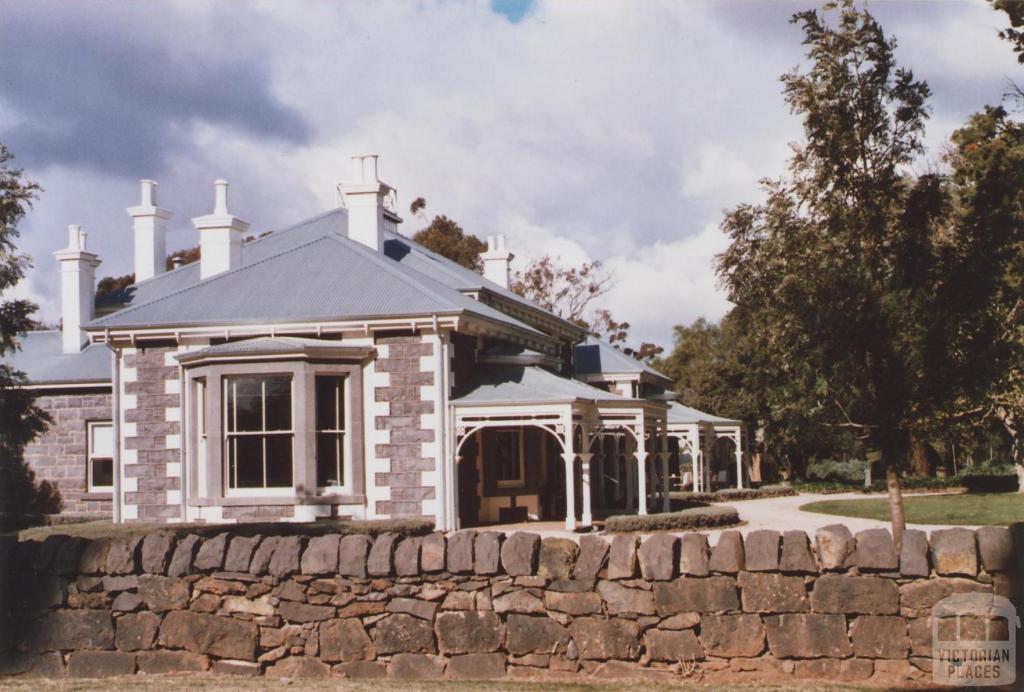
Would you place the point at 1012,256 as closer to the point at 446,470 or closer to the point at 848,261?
the point at 848,261

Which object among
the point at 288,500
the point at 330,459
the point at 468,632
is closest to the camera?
the point at 468,632

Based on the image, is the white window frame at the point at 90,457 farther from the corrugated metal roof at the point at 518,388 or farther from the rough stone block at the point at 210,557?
the rough stone block at the point at 210,557

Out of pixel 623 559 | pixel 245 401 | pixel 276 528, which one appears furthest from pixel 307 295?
pixel 623 559

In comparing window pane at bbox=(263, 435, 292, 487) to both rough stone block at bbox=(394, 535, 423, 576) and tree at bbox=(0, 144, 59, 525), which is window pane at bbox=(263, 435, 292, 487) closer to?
tree at bbox=(0, 144, 59, 525)

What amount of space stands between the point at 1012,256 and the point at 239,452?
1373cm

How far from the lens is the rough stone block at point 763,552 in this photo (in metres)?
8.34

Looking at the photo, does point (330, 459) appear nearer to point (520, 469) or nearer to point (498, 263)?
point (520, 469)

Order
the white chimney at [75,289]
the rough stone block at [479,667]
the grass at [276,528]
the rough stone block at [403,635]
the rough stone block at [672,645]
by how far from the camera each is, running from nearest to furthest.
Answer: the rough stone block at [672,645] → the rough stone block at [479,667] → the rough stone block at [403,635] → the grass at [276,528] → the white chimney at [75,289]

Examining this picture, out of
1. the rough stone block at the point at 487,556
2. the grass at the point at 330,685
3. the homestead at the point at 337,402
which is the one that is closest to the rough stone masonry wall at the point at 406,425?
the homestead at the point at 337,402

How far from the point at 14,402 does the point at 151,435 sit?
4618mm

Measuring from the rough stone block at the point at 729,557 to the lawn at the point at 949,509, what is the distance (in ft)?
57.9

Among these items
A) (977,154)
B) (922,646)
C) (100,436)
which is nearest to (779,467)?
(100,436)

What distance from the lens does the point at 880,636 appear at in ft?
27.0

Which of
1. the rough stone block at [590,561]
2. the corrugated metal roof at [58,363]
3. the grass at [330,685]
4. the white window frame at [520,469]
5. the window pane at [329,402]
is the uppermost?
the corrugated metal roof at [58,363]
